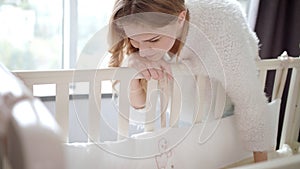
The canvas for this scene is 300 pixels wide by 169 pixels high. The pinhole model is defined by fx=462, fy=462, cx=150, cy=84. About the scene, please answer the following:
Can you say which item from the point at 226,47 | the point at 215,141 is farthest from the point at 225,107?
the point at 226,47

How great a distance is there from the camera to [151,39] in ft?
3.93

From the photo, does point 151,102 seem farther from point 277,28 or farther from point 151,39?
point 277,28

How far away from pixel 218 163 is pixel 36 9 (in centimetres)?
91

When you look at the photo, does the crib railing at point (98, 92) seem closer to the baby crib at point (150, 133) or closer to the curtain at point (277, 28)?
the baby crib at point (150, 133)

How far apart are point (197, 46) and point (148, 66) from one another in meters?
0.16

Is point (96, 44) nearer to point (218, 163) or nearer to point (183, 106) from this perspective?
point (183, 106)

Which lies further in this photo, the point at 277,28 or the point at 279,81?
the point at 277,28

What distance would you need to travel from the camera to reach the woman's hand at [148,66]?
1235 millimetres

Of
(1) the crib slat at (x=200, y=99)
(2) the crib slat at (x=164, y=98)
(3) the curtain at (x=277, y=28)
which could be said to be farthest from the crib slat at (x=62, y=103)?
(3) the curtain at (x=277, y=28)

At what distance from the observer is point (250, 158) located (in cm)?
151

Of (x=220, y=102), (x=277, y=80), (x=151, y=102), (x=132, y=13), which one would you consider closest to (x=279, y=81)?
(x=277, y=80)

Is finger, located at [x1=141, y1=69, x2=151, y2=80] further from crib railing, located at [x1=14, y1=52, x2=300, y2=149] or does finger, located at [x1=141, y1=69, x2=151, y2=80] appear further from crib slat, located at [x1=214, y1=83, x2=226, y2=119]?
→ crib slat, located at [x1=214, y1=83, x2=226, y2=119]

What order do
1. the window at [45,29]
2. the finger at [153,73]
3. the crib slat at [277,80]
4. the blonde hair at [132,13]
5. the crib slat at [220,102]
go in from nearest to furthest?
the blonde hair at [132,13] < the finger at [153,73] < the crib slat at [220,102] < the crib slat at [277,80] < the window at [45,29]

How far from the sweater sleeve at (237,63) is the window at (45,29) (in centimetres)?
59
